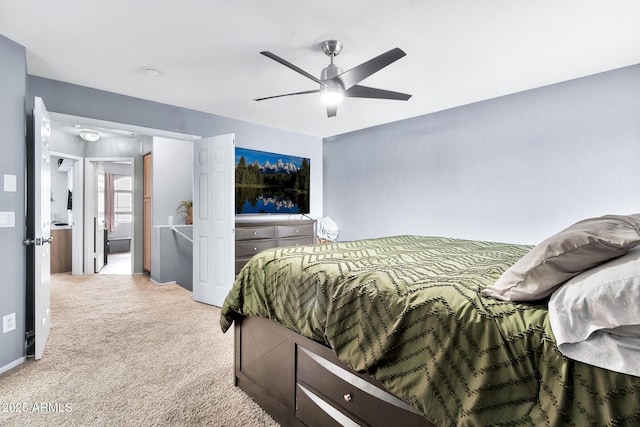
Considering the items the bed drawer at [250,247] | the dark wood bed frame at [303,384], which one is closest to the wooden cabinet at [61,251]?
the bed drawer at [250,247]

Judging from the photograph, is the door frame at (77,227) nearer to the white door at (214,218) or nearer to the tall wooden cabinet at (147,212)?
the tall wooden cabinet at (147,212)

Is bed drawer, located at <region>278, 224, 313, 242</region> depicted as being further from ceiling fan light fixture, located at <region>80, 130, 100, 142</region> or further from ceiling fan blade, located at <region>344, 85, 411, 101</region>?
ceiling fan light fixture, located at <region>80, 130, 100, 142</region>

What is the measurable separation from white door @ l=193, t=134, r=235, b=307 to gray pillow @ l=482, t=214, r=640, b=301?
3.28 meters

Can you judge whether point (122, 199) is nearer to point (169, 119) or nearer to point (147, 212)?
point (147, 212)

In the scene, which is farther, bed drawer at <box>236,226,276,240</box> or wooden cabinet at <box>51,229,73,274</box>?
wooden cabinet at <box>51,229,73,274</box>

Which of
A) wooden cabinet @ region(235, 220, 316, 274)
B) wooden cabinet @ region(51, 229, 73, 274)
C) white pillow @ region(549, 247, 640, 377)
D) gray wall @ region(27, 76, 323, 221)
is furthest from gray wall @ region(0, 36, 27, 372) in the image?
wooden cabinet @ region(51, 229, 73, 274)

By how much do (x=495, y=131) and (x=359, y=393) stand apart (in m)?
3.66

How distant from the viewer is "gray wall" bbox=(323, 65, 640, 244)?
315cm

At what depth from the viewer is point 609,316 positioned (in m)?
0.78

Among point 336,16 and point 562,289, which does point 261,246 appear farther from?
point 562,289

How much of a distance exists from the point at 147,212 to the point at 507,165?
18.2 feet

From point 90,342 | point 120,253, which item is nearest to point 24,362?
point 90,342

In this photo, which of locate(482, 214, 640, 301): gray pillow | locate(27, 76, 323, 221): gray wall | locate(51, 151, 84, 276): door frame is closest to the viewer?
locate(482, 214, 640, 301): gray pillow

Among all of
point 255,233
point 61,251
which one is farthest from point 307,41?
point 61,251
